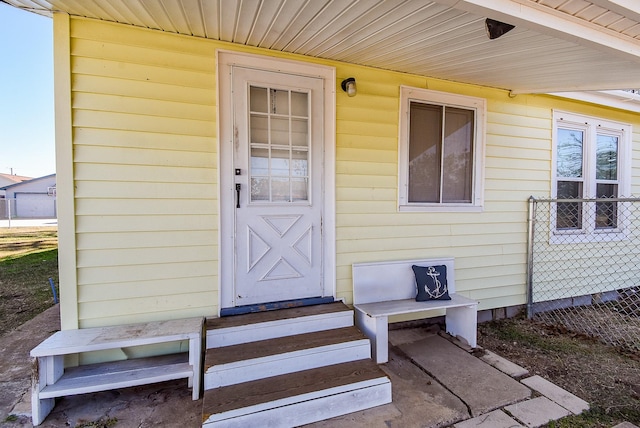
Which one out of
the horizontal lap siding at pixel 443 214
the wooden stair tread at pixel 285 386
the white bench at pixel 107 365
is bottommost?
the wooden stair tread at pixel 285 386

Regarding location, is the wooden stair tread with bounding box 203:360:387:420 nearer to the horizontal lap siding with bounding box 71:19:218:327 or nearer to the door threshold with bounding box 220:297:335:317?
the door threshold with bounding box 220:297:335:317

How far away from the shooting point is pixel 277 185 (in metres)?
2.73

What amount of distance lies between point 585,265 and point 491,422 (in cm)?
335

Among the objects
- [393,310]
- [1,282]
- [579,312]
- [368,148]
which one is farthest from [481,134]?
[1,282]

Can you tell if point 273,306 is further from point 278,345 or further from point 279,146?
point 279,146

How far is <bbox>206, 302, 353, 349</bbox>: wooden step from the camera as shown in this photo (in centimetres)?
225

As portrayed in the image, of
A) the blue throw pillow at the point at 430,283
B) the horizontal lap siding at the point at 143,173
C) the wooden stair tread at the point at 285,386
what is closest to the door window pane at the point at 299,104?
the horizontal lap siding at the point at 143,173

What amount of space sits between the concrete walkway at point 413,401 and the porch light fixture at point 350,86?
2.42 metres

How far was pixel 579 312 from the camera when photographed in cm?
393

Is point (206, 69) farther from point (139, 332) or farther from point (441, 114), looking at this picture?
point (441, 114)

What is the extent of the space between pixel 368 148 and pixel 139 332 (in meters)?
2.45

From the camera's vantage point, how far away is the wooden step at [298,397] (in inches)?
67.7

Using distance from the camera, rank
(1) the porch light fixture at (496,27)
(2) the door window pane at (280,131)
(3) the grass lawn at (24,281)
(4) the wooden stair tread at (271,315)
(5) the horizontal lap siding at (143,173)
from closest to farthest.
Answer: (1) the porch light fixture at (496,27) < (5) the horizontal lap siding at (143,173) < (4) the wooden stair tread at (271,315) < (2) the door window pane at (280,131) < (3) the grass lawn at (24,281)

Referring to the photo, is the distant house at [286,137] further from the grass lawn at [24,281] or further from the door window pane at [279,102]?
the grass lawn at [24,281]
